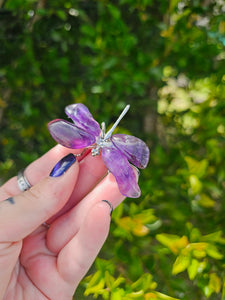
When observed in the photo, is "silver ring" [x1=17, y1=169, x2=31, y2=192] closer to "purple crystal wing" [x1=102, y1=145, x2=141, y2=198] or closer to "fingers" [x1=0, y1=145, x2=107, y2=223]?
"fingers" [x1=0, y1=145, x2=107, y2=223]


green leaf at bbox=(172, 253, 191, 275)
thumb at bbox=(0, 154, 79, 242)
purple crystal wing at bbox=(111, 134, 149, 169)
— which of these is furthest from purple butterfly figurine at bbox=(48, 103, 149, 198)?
green leaf at bbox=(172, 253, 191, 275)

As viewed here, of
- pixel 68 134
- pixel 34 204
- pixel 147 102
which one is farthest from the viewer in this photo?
pixel 147 102

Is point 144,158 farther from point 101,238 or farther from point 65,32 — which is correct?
point 65,32

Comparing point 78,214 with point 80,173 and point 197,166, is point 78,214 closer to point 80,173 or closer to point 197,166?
point 80,173

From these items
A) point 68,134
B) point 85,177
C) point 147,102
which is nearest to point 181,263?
point 85,177

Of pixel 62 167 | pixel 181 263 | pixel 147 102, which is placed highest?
pixel 62 167

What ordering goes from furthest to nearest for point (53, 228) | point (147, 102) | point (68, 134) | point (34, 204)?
1. point (147, 102)
2. point (53, 228)
3. point (68, 134)
4. point (34, 204)

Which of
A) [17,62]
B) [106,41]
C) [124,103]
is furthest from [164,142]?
[17,62]
